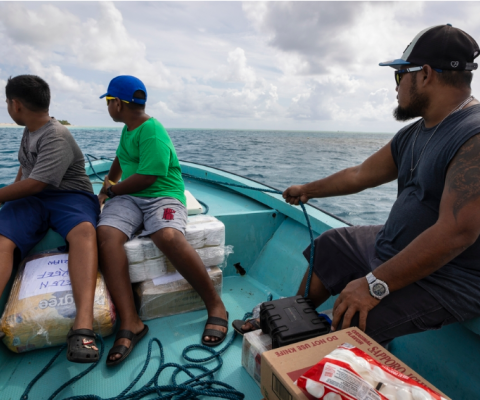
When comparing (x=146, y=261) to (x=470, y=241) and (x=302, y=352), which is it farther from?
(x=470, y=241)

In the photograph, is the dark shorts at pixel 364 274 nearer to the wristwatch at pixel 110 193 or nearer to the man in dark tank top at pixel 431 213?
the man in dark tank top at pixel 431 213

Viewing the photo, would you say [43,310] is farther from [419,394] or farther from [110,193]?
[419,394]

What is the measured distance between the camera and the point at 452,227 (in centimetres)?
105

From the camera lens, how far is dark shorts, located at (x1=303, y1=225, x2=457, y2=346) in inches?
45.9

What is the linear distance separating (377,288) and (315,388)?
0.52 meters

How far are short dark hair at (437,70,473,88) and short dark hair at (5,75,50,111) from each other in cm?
205

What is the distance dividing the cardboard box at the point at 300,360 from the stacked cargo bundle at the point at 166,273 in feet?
3.26

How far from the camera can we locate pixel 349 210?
17.2 ft

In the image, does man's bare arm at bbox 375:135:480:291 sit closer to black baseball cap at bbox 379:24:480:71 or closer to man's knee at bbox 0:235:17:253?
black baseball cap at bbox 379:24:480:71

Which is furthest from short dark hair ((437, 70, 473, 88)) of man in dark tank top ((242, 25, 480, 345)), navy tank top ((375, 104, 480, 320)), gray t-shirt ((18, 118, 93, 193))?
gray t-shirt ((18, 118, 93, 193))

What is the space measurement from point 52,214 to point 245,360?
1.34 metres

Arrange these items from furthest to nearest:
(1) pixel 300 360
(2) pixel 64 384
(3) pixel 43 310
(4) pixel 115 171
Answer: (4) pixel 115 171, (3) pixel 43 310, (2) pixel 64 384, (1) pixel 300 360

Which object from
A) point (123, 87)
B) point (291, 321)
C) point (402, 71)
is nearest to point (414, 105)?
point (402, 71)

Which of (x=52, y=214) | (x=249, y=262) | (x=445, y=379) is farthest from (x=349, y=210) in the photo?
Result: (x=52, y=214)
